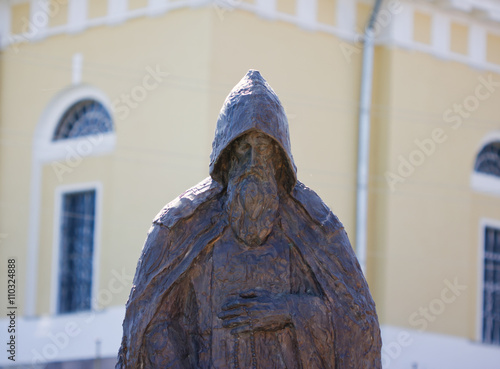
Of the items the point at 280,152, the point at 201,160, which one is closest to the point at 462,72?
the point at 201,160

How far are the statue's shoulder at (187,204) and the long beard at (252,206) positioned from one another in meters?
0.12

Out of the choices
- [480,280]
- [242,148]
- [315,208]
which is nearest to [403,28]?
[480,280]

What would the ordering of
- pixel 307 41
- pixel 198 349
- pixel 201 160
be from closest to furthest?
pixel 198 349
pixel 201 160
pixel 307 41

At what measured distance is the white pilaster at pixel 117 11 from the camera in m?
15.7

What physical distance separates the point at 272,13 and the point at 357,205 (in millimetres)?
2650

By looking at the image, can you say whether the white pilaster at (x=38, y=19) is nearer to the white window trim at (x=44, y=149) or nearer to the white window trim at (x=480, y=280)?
the white window trim at (x=44, y=149)

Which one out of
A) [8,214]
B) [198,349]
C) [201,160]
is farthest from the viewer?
[8,214]

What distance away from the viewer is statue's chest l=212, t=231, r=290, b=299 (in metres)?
5.48

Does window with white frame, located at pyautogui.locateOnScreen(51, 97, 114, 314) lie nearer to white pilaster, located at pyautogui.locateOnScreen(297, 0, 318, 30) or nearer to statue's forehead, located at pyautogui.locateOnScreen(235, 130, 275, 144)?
white pilaster, located at pyautogui.locateOnScreen(297, 0, 318, 30)

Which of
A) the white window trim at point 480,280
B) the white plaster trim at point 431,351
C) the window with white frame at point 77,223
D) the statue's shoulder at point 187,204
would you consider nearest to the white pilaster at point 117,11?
the window with white frame at point 77,223

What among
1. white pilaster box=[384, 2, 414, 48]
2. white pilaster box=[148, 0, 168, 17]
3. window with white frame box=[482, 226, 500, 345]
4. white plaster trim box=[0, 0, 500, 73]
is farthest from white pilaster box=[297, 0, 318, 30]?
window with white frame box=[482, 226, 500, 345]

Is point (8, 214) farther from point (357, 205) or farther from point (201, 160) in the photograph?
point (357, 205)

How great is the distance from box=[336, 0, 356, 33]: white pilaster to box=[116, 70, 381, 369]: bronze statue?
424 inches

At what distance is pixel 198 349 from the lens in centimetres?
539
